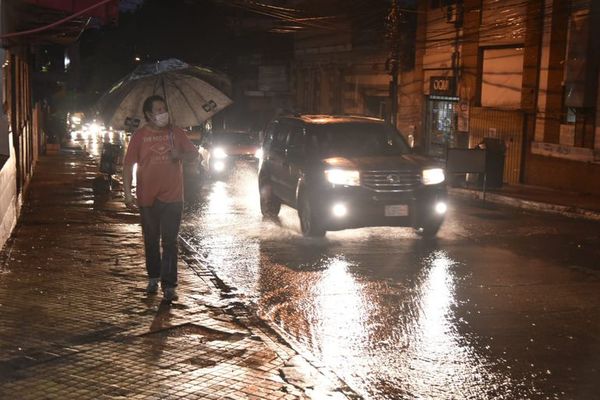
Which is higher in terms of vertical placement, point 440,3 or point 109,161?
point 440,3

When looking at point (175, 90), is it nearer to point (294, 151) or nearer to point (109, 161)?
point (294, 151)

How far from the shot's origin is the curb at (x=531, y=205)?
16.4 m

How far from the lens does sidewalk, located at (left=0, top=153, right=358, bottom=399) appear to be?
18.8ft

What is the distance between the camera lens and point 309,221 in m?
12.4

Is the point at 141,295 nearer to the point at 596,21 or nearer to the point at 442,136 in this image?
the point at 596,21

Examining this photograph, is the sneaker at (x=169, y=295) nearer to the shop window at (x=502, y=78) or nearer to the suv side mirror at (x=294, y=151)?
the suv side mirror at (x=294, y=151)

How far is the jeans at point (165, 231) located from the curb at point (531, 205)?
10304 mm

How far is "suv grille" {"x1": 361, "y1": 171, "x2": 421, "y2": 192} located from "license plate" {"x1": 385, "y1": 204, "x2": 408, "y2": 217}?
0.24 meters

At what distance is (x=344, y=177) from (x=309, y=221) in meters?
0.89

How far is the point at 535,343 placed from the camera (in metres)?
7.00

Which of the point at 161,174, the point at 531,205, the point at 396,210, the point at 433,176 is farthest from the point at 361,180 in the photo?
the point at 531,205

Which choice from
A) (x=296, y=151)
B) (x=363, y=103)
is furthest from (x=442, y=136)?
(x=296, y=151)

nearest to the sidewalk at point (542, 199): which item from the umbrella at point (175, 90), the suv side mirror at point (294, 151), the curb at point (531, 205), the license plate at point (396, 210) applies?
the curb at point (531, 205)

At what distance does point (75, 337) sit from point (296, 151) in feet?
23.5
